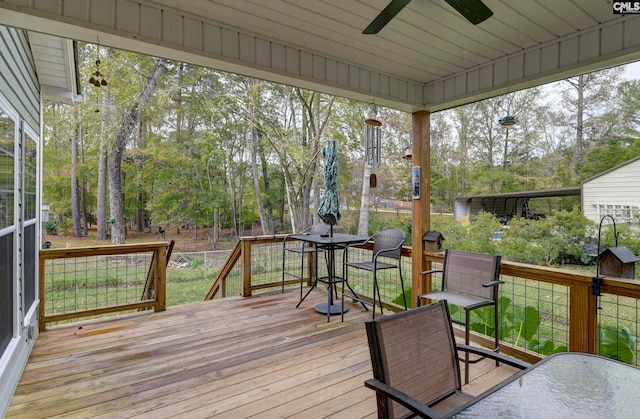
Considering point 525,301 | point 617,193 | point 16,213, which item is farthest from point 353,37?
point 617,193

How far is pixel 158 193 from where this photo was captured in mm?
11180

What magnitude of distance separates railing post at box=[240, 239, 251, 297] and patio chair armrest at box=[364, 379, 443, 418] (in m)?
3.48

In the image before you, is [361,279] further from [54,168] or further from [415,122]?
[54,168]

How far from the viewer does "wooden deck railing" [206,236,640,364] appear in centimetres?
237

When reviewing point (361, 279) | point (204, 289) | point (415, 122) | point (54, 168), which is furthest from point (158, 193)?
point (415, 122)

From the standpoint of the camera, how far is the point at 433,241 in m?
3.51

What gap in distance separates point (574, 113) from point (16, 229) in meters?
10.4

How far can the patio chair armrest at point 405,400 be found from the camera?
989 millimetres

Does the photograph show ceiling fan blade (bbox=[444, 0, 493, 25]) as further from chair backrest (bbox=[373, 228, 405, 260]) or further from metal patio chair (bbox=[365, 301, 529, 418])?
chair backrest (bbox=[373, 228, 405, 260])

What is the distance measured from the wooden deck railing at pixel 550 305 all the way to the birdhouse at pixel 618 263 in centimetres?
6

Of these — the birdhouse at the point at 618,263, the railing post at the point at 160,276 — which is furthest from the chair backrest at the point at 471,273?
the railing post at the point at 160,276

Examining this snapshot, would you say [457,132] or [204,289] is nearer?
[204,289]

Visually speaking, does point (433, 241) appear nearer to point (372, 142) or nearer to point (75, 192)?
point (372, 142)

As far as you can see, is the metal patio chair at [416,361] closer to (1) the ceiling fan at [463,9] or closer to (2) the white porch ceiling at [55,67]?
(1) the ceiling fan at [463,9]
